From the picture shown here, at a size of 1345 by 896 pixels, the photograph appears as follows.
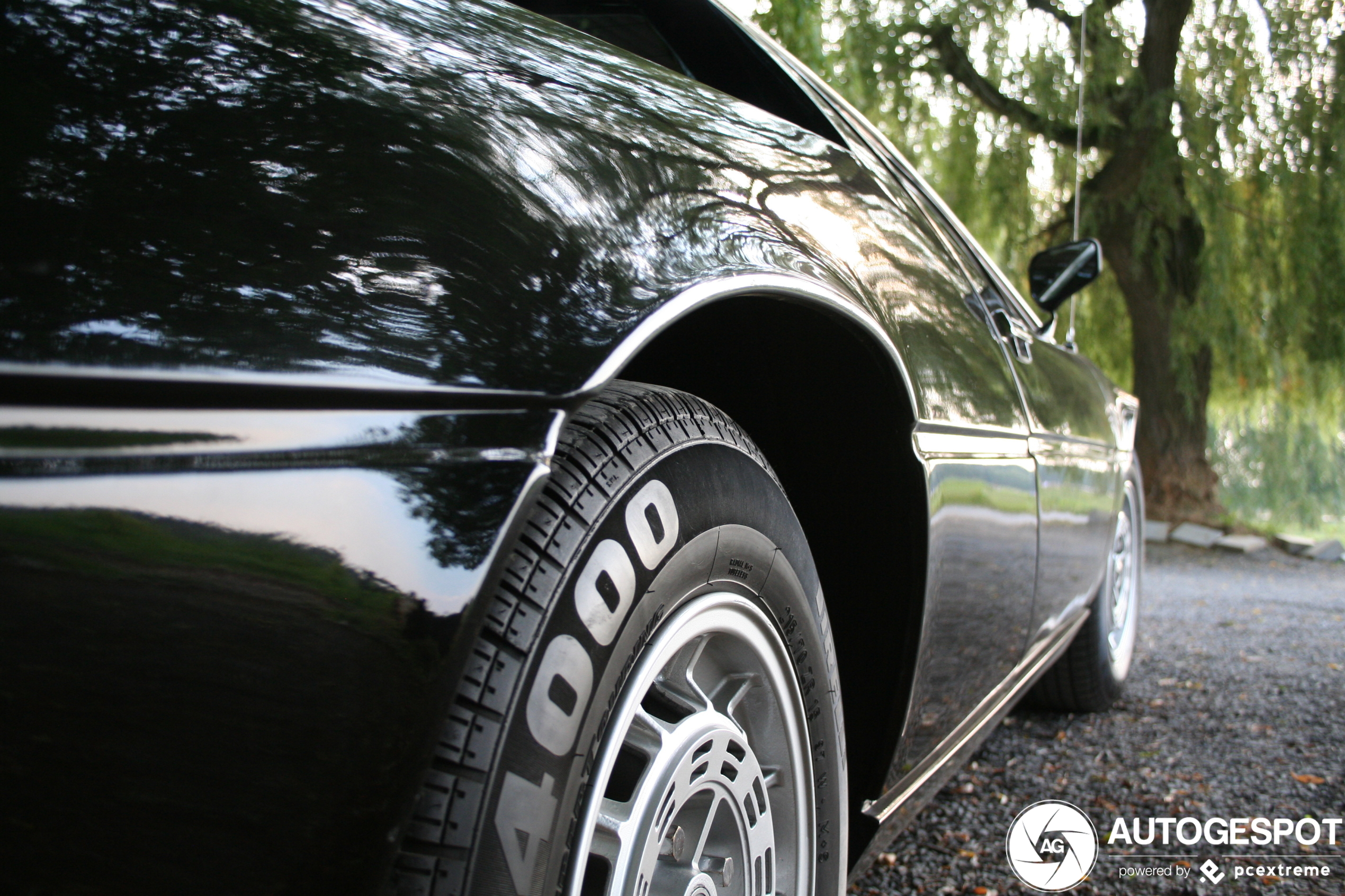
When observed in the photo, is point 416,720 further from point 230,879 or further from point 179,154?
point 179,154

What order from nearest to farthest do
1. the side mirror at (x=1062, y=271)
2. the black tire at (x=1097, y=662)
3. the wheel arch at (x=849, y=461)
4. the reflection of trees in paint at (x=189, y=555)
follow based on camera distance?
the reflection of trees in paint at (x=189, y=555)
the wheel arch at (x=849, y=461)
the side mirror at (x=1062, y=271)
the black tire at (x=1097, y=662)

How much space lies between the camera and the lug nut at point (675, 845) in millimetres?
910

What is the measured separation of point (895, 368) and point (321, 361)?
33.0 inches

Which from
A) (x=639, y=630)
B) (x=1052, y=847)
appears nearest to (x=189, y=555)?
(x=639, y=630)

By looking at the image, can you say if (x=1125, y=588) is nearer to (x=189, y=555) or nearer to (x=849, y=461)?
(x=849, y=461)

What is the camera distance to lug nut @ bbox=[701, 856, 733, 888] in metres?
0.96

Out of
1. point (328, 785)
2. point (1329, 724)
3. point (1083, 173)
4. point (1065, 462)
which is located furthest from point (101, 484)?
point (1083, 173)

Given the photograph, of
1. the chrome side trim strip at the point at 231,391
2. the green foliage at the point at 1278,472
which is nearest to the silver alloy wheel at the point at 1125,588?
the chrome side trim strip at the point at 231,391

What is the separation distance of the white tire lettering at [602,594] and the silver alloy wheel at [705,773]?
68 millimetres

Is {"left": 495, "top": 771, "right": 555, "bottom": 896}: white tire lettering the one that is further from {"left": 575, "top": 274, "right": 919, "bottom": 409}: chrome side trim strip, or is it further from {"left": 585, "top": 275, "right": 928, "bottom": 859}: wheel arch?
{"left": 585, "top": 275, "right": 928, "bottom": 859}: wheel arch

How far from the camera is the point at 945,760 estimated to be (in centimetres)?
163

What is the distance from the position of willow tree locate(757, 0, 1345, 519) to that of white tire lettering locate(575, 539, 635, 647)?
7.72 metres

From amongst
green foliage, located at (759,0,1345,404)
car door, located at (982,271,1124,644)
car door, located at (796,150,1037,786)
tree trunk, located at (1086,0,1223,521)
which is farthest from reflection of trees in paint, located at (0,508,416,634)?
tree trunk, located at (1086,0,1223,521)

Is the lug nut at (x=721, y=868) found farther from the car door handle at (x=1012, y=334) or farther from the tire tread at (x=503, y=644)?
the car door handle at (x=1012, y=334)
